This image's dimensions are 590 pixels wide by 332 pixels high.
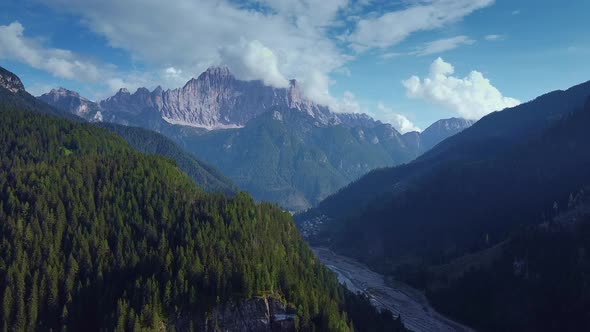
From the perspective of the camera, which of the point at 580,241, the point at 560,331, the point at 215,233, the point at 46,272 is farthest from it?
the point at 580,241

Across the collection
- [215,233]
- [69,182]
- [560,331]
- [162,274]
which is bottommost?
[560,331]

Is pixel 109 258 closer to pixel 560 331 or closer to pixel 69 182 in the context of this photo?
pixel 69 182

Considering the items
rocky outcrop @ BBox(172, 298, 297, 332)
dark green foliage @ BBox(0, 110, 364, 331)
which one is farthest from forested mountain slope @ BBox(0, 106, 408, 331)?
rocky outcrop @ BBox(172, 298, 297, 332)

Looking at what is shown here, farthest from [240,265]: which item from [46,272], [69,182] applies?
[69,182]

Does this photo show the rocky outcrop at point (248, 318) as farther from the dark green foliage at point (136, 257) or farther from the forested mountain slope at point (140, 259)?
the dark green foliage at point (136, 257)

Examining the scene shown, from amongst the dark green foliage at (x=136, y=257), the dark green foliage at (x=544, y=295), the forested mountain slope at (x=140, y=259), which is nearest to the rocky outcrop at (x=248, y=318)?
the forested mountain slope at (x=140, y=259)

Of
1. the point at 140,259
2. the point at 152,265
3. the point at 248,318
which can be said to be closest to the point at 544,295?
the point at 248,318
